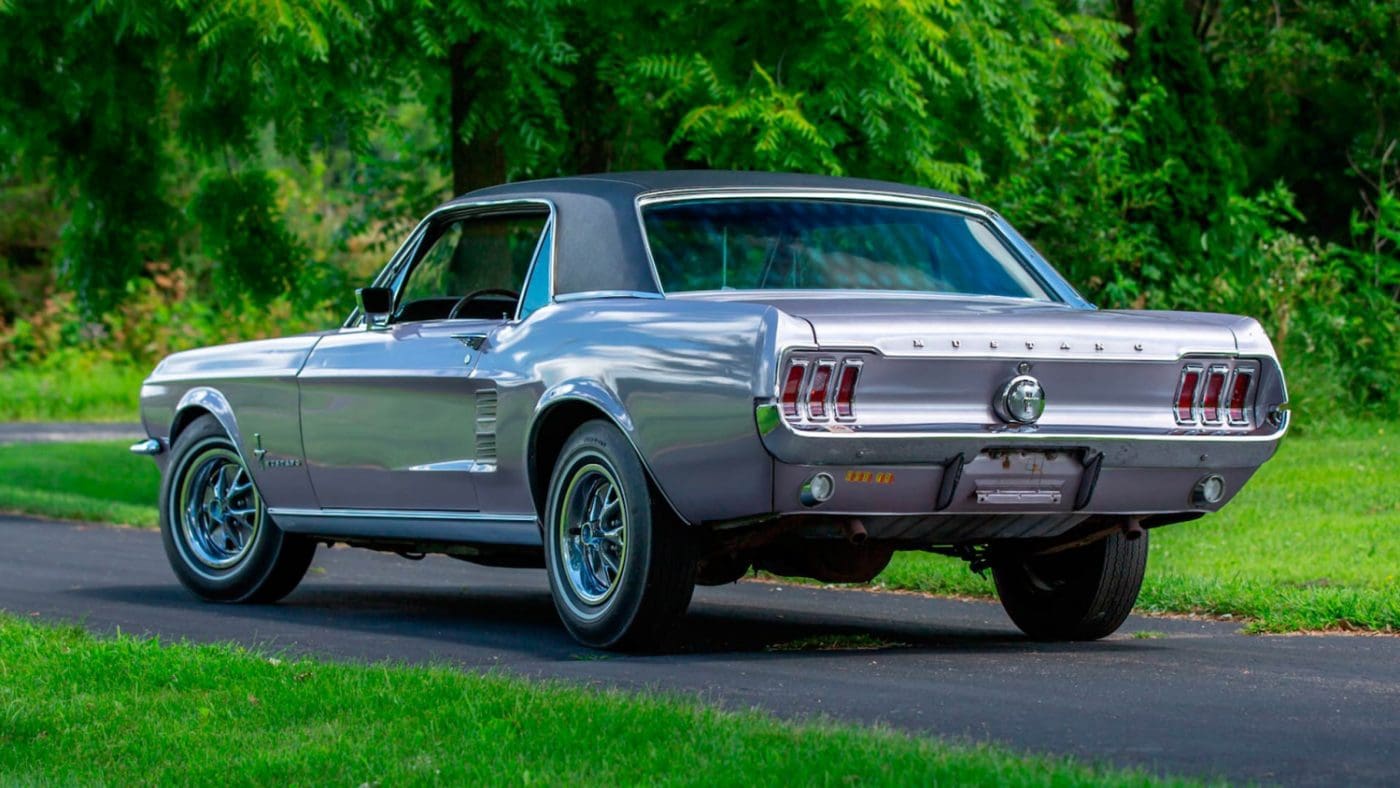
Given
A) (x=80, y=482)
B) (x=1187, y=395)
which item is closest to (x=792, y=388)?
Answer: (x=1187, y=395)

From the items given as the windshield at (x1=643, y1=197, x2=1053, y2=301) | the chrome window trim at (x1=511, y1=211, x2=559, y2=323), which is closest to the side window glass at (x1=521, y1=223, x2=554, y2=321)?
the chrome window trim at (x1=511, y1=211, x2=559, y2=323)

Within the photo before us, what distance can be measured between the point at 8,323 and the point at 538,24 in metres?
27.2

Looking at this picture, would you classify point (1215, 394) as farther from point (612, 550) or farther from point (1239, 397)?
point (612, 550)

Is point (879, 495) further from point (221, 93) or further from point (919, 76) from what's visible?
point (221, 93)

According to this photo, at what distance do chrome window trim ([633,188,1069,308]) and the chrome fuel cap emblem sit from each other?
3.46 feet

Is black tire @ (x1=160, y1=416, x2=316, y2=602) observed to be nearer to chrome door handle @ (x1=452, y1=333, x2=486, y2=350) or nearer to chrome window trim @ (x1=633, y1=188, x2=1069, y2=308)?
chrome door handle @ (x1=452, y1=333, x2=486, y2=350)

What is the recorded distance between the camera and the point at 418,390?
8.97 meters

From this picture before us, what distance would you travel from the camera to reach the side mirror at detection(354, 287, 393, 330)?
366 inches

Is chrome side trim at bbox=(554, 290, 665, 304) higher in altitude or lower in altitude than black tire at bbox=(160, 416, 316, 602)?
higher

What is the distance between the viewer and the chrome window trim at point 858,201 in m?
8.40

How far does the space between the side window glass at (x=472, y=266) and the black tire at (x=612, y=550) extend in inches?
38.5

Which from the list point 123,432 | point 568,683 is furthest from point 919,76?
point 123,432

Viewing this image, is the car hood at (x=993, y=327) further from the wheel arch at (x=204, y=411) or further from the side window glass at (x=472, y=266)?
the wheel arch at (x=204, y=411)

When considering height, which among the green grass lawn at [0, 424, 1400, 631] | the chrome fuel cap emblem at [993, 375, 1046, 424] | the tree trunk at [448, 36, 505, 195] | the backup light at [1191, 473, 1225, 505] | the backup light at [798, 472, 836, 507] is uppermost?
the tree trunk at [448, 36, 505, 195]
